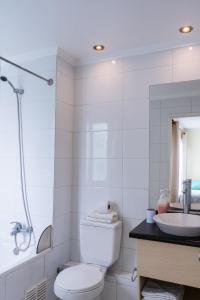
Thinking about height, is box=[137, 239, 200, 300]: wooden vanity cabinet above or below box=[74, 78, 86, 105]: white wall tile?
below

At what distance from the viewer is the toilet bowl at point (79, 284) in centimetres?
185

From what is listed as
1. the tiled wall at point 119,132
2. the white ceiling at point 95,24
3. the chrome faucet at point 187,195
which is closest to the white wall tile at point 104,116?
the tiled wall at point 119,132

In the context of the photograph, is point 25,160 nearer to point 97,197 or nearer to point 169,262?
point 97,197

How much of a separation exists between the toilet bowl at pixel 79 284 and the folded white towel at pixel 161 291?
37cm

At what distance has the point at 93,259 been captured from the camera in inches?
92.7

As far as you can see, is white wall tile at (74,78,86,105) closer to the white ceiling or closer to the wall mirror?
the white ceiling

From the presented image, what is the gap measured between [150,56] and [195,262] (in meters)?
1.77

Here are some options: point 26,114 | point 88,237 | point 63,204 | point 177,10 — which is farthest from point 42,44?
point 88,237

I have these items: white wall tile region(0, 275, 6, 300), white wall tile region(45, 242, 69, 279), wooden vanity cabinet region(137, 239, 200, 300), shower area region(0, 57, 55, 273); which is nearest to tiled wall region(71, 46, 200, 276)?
white wall tile region(45, 242, 69, 279)

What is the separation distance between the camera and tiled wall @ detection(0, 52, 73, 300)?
2416 mm

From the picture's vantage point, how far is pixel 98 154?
2559 mm

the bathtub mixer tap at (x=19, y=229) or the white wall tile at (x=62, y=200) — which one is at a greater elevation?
the white wall tile at (x=62, y=200)

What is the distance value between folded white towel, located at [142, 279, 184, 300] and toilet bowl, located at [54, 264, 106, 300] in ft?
1.21

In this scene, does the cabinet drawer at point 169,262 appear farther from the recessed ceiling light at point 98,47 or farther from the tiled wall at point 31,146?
the recessed ceiling light at point 98,47
